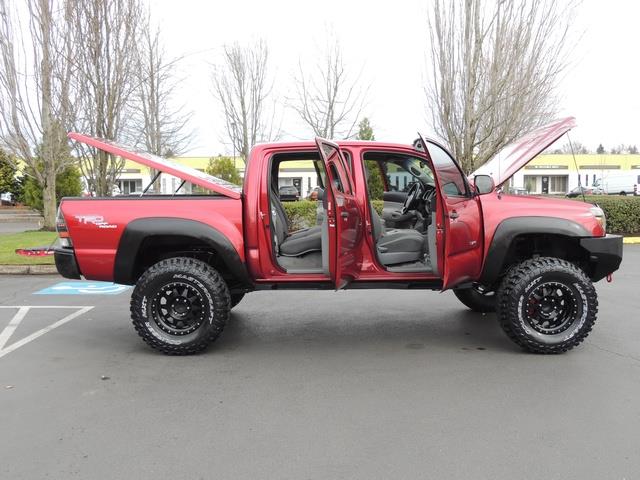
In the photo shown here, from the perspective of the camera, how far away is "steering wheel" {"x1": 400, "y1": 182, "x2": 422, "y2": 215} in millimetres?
5648

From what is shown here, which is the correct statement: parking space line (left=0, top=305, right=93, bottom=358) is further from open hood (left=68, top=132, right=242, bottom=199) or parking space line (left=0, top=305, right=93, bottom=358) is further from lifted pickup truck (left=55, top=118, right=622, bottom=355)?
open hood (left=68, top=132, right=242, bottom=199)

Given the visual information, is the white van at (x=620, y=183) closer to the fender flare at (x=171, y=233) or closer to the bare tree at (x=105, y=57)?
the bare tree at (x=105, y=57)

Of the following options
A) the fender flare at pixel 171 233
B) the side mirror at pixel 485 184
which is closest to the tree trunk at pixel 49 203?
the fender flare at pixel 171 233

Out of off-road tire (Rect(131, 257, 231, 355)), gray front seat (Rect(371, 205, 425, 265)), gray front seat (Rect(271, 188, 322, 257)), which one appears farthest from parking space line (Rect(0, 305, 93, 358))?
gray front seat (Rect(371, 205, 425, 265))

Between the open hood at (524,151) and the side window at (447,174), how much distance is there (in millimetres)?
434

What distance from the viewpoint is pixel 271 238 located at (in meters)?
4.87

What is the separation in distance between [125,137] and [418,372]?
43.2 ft

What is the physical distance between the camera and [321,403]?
3.72 meters

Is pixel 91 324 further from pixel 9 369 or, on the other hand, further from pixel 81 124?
pixel 81 124

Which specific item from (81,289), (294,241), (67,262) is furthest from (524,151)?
(81,289)

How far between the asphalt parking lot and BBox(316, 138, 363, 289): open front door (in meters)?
0.79

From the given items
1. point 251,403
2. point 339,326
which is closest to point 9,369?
point 251,403

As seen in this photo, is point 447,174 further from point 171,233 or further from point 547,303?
point 171,233

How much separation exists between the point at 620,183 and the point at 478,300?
44528 mm
